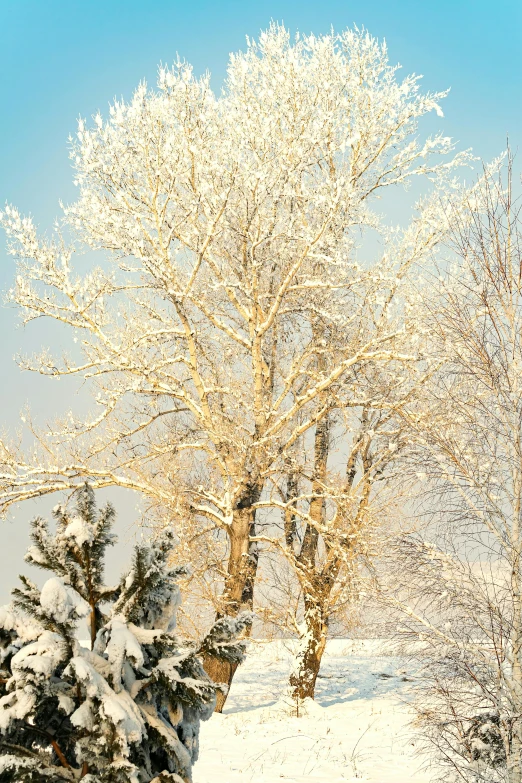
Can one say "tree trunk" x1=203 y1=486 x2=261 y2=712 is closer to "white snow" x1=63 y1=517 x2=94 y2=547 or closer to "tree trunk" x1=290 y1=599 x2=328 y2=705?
"tree trunk" x1=290 y1=599 x2=328 y2=705

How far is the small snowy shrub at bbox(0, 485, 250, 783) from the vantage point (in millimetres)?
3701

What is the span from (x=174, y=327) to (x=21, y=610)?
9.60 metres

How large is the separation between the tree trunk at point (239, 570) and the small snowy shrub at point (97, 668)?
7.96m

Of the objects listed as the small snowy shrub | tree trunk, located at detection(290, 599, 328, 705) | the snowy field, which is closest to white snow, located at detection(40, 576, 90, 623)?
the small snowy shrub

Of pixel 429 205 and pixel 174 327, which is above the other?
pixel 429 205

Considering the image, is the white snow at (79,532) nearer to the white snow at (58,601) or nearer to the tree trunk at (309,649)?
the white snow at (58,601)

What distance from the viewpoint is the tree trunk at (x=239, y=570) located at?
12.1m

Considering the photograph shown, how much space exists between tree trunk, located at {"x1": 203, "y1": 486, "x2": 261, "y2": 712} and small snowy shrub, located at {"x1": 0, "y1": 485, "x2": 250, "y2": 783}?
26.1 ft

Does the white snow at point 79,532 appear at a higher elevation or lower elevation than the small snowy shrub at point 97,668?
→ higher

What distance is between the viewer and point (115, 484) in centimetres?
1298

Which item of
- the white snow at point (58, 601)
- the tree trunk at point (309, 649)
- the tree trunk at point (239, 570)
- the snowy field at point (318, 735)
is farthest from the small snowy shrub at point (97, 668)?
the tree trunk at point (309, 649)

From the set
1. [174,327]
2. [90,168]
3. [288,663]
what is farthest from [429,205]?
[288,663]

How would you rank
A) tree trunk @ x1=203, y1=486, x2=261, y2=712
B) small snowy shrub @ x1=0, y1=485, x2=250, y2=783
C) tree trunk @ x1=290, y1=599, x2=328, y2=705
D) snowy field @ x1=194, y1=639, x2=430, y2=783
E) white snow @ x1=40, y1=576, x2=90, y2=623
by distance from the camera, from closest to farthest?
small snowy shrub @ x1=0, y1=485, x2=250, y2=783 → white snow @ x1=40, y1=576, x2=90, y2=623 → snowy field @ x1=194, y1=639, x2=430, y2=783 → tree trunk @ x1=203, y1=486, x2=261, y2=712 → tree trunk @ x1=290, y1=599, x2=328, y2=705

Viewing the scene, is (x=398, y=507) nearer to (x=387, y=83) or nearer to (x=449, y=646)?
(x=449, y=646)
